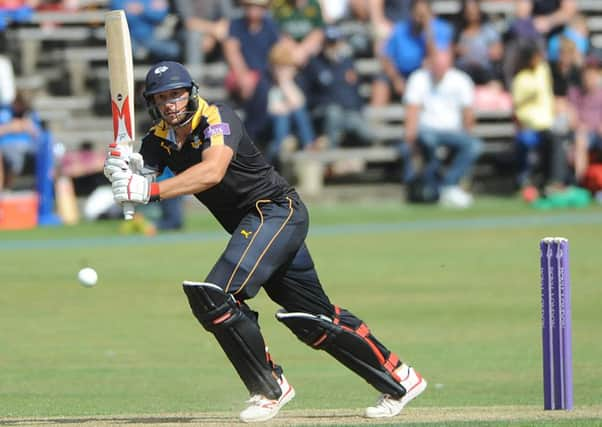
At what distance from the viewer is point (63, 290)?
13.0 metres

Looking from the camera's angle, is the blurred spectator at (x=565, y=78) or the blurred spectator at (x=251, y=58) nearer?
the blurred spectator at (x=251, y=58)

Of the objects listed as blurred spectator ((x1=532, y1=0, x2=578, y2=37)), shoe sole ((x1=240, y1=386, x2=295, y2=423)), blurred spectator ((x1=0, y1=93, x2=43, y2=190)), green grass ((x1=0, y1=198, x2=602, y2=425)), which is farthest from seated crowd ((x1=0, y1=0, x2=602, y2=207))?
shoe sole ((x1=240, y1=386, x2=295, y2=423))

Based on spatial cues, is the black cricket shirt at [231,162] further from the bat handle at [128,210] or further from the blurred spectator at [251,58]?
the blurred spectator at [251,58]

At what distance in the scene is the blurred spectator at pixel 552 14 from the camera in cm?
2194

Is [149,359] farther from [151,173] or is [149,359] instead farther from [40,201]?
[40,201]

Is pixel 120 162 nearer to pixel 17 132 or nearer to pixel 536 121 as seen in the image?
pixel 17 132

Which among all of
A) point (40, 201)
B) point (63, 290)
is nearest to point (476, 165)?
point (40, 201)

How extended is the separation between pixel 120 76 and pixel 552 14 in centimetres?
1590

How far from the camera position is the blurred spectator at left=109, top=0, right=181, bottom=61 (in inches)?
747

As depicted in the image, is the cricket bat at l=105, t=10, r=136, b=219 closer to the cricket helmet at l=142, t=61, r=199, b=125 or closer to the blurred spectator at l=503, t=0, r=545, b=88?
the cricket helmet at l=142, t=61, r=199, b=125

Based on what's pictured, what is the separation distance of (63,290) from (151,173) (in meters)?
6.10

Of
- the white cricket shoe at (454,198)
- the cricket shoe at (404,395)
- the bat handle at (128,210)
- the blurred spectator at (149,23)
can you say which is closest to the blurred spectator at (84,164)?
the blurred spectator at (149,23)

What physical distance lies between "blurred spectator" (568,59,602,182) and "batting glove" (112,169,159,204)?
13.9 m

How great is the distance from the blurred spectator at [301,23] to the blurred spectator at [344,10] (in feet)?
2.40
